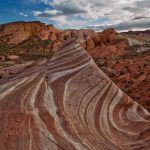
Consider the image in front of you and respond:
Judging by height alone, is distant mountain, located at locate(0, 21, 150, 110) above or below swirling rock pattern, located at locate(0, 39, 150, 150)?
below

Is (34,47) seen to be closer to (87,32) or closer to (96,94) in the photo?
(87,32)

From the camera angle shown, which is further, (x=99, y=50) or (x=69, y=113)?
(x=99, y=50)

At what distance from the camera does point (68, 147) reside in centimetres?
909

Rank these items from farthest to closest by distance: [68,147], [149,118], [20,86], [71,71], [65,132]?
[71,71]
[149,118]
[20,86]
[65,132]
[68,147]

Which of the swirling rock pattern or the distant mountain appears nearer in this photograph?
the swirling rock pattern

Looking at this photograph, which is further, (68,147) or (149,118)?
(149,118)

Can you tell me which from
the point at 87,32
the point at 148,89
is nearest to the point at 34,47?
the point at 87,32

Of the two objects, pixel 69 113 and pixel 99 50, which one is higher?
pixel 69 113

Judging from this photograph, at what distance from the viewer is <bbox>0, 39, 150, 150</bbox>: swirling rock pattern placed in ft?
30.7

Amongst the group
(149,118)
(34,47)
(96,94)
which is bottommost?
(34,47)

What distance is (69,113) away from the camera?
10.9 meters

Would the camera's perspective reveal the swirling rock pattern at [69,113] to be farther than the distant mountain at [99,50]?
No

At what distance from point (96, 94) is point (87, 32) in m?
140

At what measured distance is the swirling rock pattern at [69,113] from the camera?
9352mm
